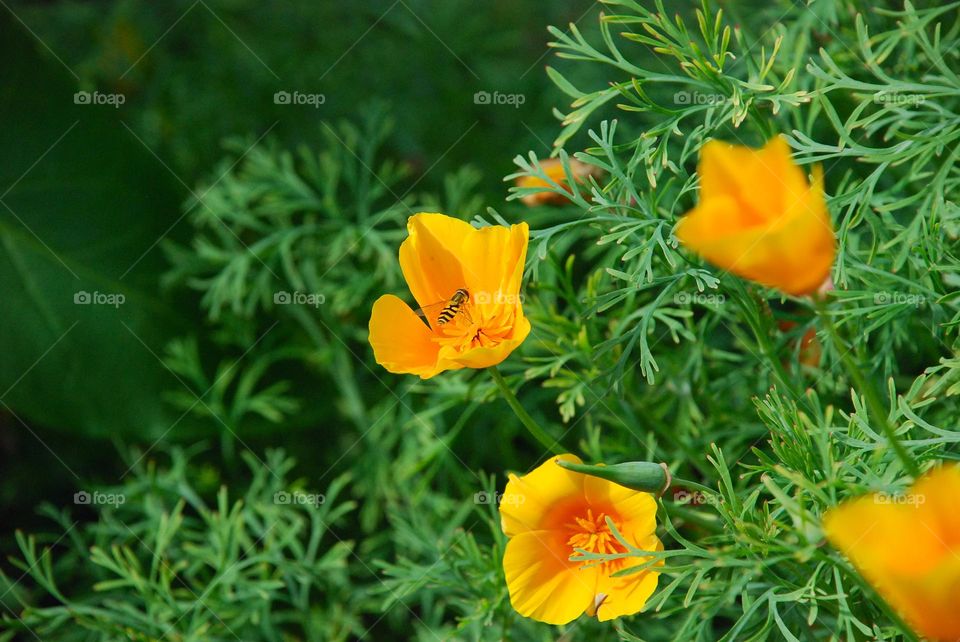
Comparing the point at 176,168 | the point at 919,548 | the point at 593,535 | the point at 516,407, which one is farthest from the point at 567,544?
the point at 176,168

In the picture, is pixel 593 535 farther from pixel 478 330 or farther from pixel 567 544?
pixel 478 330

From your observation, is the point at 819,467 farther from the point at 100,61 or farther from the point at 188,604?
the point at 100,61

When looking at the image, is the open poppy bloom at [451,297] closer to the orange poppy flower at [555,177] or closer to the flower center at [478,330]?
the flower center at [478,330]

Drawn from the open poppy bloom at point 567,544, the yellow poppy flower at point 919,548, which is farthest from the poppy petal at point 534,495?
the yellow poppy flower at point 919,548

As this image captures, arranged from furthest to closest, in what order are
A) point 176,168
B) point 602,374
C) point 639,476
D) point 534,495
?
point 176,168 → point 602,374 → point 534,495 → point 639,476

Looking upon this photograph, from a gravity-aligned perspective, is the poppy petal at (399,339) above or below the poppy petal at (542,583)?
above

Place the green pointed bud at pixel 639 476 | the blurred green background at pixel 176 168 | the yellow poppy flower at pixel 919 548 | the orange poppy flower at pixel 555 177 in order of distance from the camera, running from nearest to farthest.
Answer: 1. the yellow poppy flower at pixel 919 548
2. the green pointed bud at pixel 639 476
3. the orange poppy flower at pixel 555 177
4. the blurred green background at pixel 176 168

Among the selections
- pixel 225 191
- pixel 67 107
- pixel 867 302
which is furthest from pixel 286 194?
pixel 867 302

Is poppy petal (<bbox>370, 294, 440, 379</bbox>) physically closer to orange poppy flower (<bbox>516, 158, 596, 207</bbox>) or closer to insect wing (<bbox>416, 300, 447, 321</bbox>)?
insect wing (<bbox>416, 300, 447, 321</bbox>)
